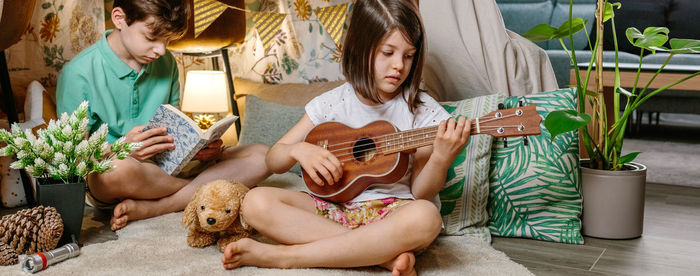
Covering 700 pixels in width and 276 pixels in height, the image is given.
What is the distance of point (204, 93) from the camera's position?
8.36 ft

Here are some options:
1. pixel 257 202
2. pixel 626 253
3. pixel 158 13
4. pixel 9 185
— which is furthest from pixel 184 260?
pixel 626 253

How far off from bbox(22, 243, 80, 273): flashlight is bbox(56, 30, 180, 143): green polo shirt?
1.39 feet

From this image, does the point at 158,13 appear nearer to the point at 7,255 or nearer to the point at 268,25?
the point at 7,255

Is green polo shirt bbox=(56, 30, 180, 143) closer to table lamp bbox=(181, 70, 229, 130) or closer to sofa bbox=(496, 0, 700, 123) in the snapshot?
table lamp bbox=(181, 70, 229, 130)

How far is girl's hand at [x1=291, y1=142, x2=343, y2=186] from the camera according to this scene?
1.34 metres

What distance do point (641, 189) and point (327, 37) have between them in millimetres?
1469

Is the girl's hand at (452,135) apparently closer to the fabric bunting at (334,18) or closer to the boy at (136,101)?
the boy at (136,101)

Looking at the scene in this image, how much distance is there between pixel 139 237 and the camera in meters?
1.59

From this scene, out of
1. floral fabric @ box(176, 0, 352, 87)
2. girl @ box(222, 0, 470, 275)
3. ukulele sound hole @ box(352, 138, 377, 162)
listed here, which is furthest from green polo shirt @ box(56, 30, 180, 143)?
floral fabric @ box(176, 0, 352, 87)

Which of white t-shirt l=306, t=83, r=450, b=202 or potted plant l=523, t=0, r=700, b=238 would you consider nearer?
white t-shirt l=306, t=83, r=450, b=202

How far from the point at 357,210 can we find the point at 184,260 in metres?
0.44

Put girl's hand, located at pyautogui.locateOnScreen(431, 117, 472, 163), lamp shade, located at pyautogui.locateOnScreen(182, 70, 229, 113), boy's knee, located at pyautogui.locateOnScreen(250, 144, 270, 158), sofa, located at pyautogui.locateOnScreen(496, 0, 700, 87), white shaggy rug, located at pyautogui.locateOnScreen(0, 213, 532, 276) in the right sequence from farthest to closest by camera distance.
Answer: sofa, located at pyautogui.locateOnScreen(496, 0, 700, 87) → lamp shade, located at pyautogui.locateOnScreen(182, 70, 229, 113) → boy's knee, located at pyautogui.locateOnScreen(250, 144, 270, 158) → white shaggy rug, located at pyautogui.locateOnScreen(0, 213, 532, 276) → girl's hand, located at pyautogui.locateOnScreen(431, 117, 472, 163)

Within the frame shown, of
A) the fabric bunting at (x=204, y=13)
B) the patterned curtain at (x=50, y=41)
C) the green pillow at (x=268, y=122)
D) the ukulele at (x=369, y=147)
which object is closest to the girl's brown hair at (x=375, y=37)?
the ukulele at (x=369, y=147)

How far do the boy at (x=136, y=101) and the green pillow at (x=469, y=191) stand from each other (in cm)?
63
